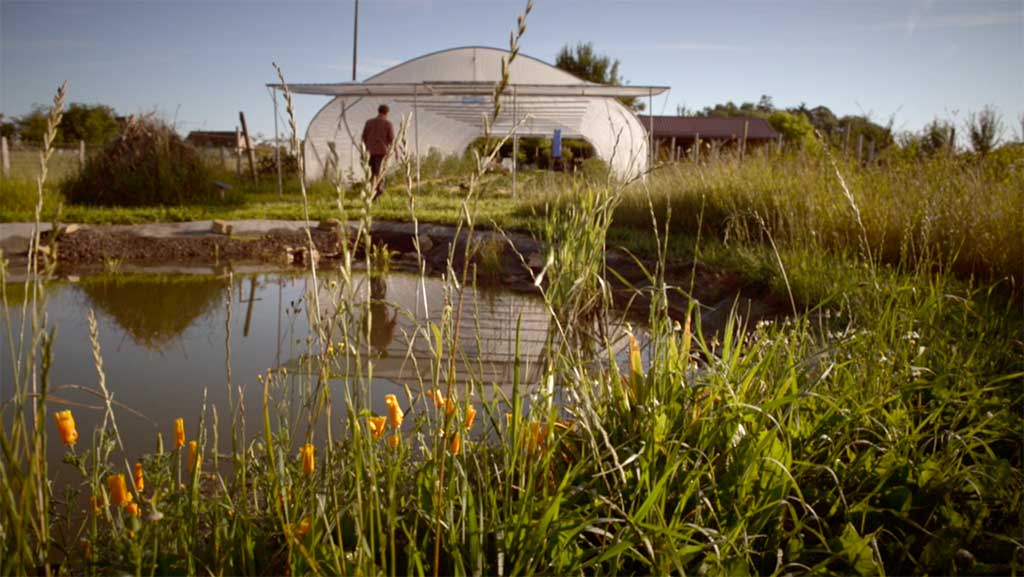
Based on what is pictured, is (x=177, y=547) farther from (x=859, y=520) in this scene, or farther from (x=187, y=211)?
(x=187, y=211)

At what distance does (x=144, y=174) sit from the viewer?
12562 mm

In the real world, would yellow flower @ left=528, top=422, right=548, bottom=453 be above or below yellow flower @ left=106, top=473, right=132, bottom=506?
above

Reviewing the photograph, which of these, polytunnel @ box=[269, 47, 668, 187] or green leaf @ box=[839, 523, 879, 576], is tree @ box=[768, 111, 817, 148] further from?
green leaf @ box=[839, 523, 879, 576]

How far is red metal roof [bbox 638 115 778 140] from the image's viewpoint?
36.7 metres

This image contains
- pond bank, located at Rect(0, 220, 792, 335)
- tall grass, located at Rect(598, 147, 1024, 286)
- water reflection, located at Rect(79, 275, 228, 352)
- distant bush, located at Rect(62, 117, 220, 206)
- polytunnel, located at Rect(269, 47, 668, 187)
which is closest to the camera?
tall grass, located at Rect(598, 147, 1024, 286)

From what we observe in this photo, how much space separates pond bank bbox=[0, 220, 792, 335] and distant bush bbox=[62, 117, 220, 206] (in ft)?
9.16

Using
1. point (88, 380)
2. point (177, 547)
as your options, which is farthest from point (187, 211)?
point (177, 547)

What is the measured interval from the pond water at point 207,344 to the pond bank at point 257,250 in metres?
0.61

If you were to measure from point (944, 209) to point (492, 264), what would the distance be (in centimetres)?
440

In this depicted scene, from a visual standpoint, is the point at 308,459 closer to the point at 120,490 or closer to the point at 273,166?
the point at 120,490

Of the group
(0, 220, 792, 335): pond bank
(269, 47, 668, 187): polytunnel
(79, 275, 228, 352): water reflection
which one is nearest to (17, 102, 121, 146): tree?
(269, 47, 668, 187): polytunnel

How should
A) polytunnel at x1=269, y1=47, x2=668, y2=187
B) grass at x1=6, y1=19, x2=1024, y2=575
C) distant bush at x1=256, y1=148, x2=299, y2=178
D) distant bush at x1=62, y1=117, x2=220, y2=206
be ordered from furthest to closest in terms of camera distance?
1. distant bush at x1=256, y1=148, x2=299, y2=178
2. polytunnel at x1=269, y1=47, x2=668, y2=187
3. distant bush at x1=62, y1=117, x2=220, y2=206
4. grass at x1=6, y1=19, x2=1024, y2=575

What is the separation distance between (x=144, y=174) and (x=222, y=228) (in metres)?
4.05

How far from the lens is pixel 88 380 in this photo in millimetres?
3949
